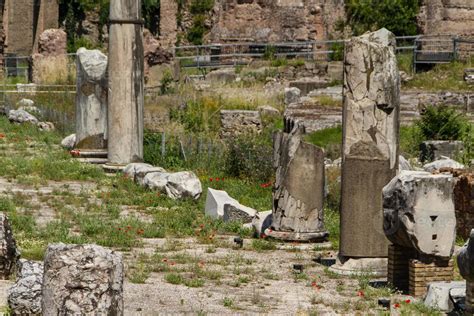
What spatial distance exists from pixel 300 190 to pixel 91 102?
8954 mm

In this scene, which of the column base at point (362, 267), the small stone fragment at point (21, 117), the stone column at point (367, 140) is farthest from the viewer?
the small stone fragment at point (21, 117)

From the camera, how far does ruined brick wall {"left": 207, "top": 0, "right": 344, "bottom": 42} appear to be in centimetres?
3806

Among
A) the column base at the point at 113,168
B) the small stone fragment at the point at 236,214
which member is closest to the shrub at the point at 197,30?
the column base at the point at 113,168

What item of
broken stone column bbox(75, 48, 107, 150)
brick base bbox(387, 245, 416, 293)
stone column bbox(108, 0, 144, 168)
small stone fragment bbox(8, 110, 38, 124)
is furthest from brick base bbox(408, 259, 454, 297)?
small stone fragment bbox(8, 110, 38, 124)

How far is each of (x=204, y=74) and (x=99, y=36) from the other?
506 inches

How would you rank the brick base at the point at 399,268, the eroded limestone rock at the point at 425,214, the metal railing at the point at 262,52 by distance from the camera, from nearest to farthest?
the eroded limestone rock at the point at 425,214 < the brick base at the point at 399,268 < the metal railing at the point at 262,52

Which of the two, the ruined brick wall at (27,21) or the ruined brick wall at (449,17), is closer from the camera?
the ruined brick wall at (449,17)

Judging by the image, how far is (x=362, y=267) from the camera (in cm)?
1264

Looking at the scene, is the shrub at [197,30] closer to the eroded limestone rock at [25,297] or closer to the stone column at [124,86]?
the stone column at [124,86]

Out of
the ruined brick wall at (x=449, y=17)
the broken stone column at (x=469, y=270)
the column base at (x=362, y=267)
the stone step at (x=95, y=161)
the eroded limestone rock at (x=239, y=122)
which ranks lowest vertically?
the stone step at (x=95, y=161)

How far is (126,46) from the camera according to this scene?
2061 centimetres

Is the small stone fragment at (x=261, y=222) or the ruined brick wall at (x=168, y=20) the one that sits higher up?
the ruined brick wall at (x=168, y=20)

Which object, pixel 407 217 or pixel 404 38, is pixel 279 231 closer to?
pixel 407 217

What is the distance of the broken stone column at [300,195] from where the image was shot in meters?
14.5
